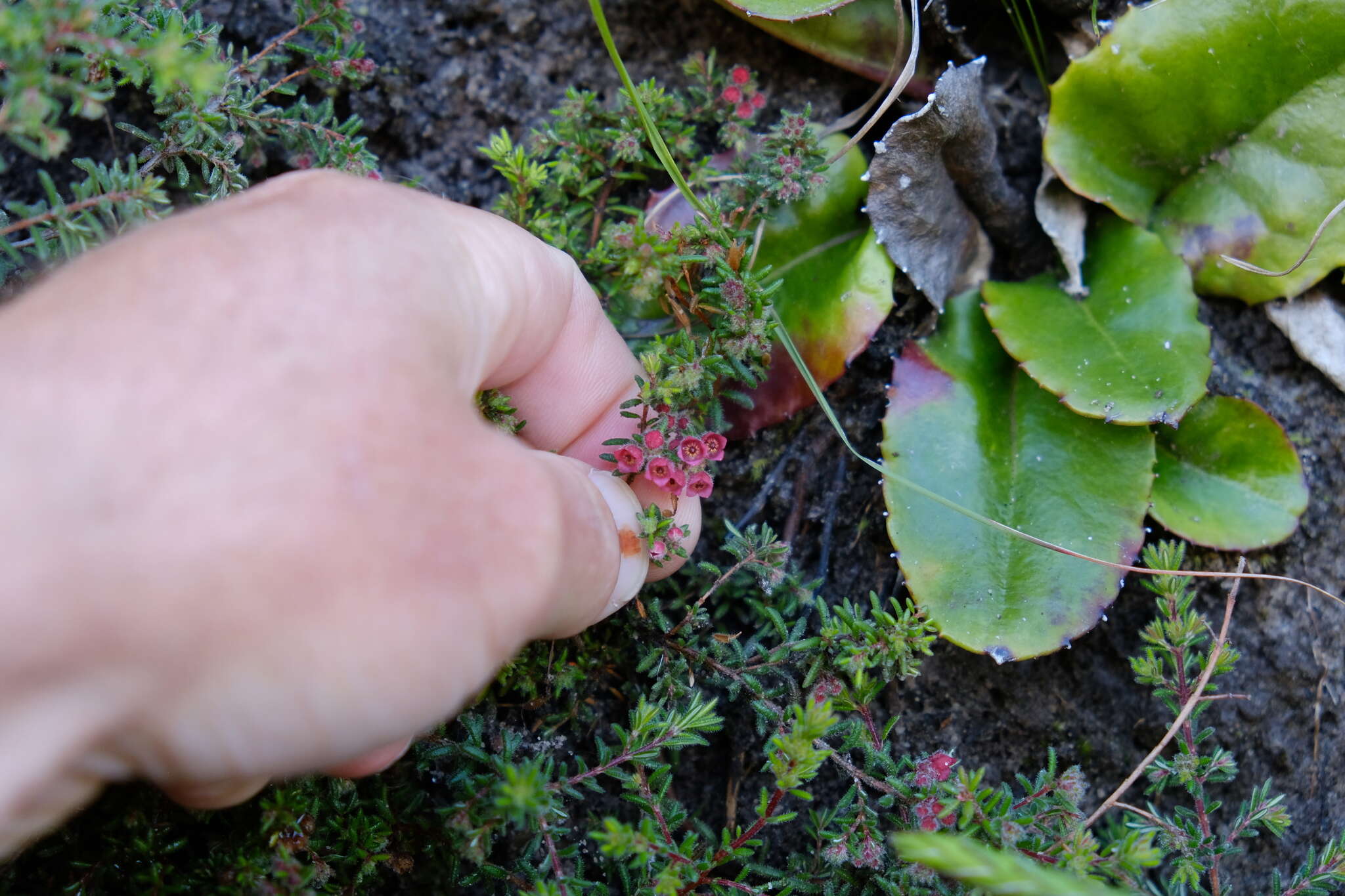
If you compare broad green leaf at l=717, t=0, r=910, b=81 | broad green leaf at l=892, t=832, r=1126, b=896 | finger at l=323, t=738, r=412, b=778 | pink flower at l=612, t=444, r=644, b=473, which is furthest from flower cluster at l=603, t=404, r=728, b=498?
broad green leaf at l=717, t=0, r=910, b=81

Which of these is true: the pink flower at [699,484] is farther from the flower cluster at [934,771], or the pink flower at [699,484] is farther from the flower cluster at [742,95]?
the flower cluster at [742,95]

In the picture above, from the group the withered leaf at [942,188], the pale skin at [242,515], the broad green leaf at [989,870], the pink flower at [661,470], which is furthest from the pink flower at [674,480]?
the withered leaf at [942,188]

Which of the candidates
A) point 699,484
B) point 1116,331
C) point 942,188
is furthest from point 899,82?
point 699,484

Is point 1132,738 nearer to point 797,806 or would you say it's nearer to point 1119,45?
point 797,806

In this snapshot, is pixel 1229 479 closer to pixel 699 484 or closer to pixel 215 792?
pixel 699 484

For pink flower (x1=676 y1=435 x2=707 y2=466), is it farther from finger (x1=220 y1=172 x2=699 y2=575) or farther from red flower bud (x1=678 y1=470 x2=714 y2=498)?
finger (x1=220 y1=172 x2=699 y2=575)

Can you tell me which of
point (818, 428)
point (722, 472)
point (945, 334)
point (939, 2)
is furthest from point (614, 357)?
point (939, 2)

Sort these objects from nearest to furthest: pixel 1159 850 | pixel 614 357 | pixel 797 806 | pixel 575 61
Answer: pixel 1159 850
pixel 614 357
pixel 797 806
pixel 575 61
